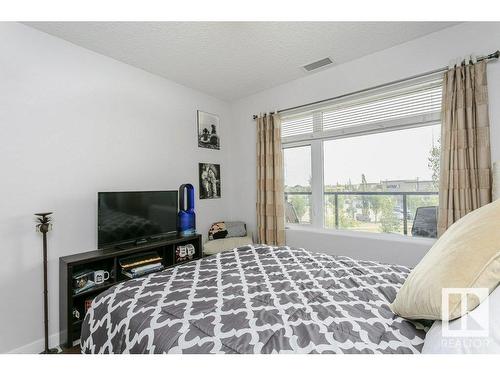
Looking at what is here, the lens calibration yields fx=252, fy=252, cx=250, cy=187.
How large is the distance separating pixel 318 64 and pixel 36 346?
12.4 feet

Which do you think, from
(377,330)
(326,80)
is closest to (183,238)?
(377,330)

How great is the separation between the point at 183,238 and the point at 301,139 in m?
1.97

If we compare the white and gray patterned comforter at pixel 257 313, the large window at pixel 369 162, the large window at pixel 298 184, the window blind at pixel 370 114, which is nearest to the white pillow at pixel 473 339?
the white and gray patterned comforter at pixel 257 313

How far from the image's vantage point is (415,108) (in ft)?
8.38

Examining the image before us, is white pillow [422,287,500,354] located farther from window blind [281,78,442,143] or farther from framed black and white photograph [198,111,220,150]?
framed black and white photograph [198,111,220,150]

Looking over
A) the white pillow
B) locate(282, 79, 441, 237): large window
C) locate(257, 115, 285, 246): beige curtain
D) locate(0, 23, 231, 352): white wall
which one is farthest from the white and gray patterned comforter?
locate(257, 115, 285, 246): beige curtain

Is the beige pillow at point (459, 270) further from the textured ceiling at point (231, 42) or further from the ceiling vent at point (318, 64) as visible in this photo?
the ceiling vent at point (318, 64)

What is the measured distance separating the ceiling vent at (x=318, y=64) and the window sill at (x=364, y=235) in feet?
6.39

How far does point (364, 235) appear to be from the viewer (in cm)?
282

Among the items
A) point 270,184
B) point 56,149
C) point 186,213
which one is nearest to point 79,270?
point 56,149

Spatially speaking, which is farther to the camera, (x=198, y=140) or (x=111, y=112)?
(x=198, y=140)

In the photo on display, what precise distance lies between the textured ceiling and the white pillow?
89.2 inches
